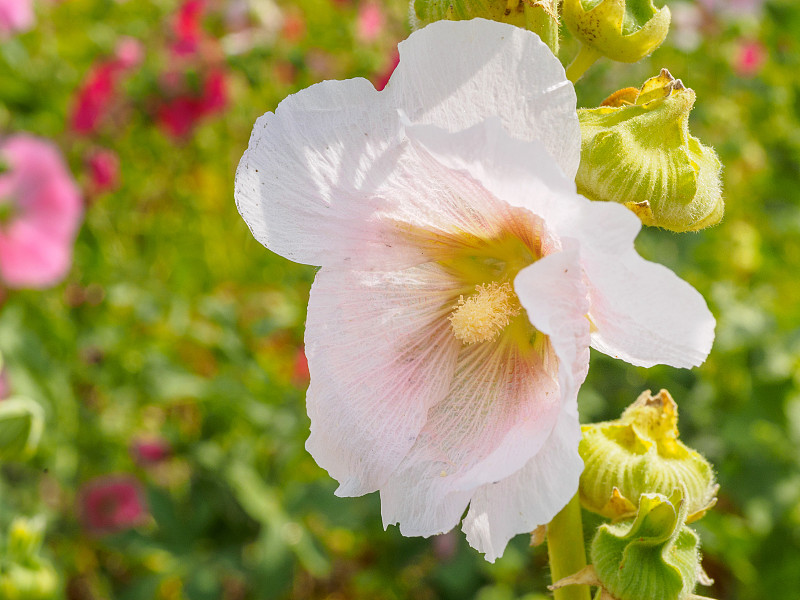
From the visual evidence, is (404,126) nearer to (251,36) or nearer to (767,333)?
(767,333)

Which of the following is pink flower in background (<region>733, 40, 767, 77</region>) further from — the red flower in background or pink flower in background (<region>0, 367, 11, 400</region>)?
pink flower in background (<region>0, 367, 11, 400</region>)

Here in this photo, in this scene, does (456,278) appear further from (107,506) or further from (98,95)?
(98,95)

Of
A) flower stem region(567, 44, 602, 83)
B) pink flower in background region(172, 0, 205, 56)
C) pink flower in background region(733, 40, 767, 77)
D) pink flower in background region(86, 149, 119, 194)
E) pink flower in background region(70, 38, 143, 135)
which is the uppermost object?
flower stem region(567, 44, 602, 83)

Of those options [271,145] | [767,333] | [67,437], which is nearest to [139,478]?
[67,437]

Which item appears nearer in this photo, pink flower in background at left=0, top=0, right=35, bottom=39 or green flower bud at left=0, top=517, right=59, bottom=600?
green flower bud at left=0, top=517, right=59, bottom=600

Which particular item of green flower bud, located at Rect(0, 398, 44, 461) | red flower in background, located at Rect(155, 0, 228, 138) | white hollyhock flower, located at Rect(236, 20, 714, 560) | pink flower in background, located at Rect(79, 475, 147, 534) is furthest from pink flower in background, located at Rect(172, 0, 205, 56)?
white hollyhock flower, located at Rect(236, 20, 714, 560)

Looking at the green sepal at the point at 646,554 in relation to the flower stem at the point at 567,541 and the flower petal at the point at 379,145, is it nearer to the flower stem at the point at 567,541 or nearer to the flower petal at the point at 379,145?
the flower stem at the point at 567,541

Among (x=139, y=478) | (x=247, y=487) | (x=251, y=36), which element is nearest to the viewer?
(x=247, y=487)

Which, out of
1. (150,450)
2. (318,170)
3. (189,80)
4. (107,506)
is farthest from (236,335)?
(318,170)
